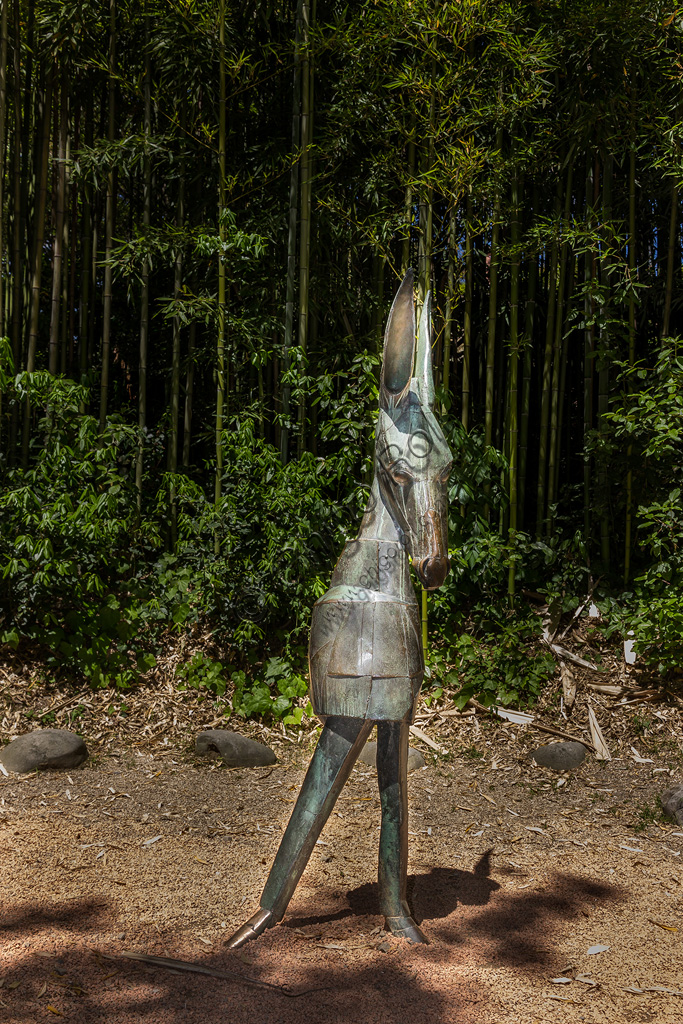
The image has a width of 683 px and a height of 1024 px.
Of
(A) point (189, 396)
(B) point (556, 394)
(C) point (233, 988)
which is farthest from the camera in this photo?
(A) point (189, 396)

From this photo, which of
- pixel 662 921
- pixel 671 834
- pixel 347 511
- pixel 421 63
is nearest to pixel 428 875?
pixel 662 921

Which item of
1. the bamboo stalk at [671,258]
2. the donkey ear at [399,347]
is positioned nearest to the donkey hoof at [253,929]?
the donkey ear at [399,347]

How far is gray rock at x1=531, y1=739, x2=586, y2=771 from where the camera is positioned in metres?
4.02

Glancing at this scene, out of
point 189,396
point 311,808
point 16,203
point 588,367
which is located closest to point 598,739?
point 588,367

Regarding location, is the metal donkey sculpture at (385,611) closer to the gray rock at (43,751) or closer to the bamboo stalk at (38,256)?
the gray rock at (43,751)

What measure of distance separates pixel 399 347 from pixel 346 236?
3091 mm

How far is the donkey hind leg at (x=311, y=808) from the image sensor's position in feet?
7.18

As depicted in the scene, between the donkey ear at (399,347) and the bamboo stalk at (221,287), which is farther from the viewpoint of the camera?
the bamboo stalk at (221,287)

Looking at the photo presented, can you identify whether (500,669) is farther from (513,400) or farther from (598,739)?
(513,400)

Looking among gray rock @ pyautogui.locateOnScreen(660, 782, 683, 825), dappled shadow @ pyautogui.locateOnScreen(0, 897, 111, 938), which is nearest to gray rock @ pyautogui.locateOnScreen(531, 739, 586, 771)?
gray rock @ pyautogui.locateOnScreen(660, 782, 683, 825)

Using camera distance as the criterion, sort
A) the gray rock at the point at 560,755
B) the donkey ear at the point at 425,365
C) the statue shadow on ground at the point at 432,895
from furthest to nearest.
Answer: the gray rock at the point at 560,755 → the statue shadow on ground at the point at 432,895 → the donkey ear at the point at 425,365

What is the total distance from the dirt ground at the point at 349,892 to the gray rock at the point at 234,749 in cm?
5

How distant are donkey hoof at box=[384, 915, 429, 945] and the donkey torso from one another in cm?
60

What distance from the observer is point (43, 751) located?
147 inches
